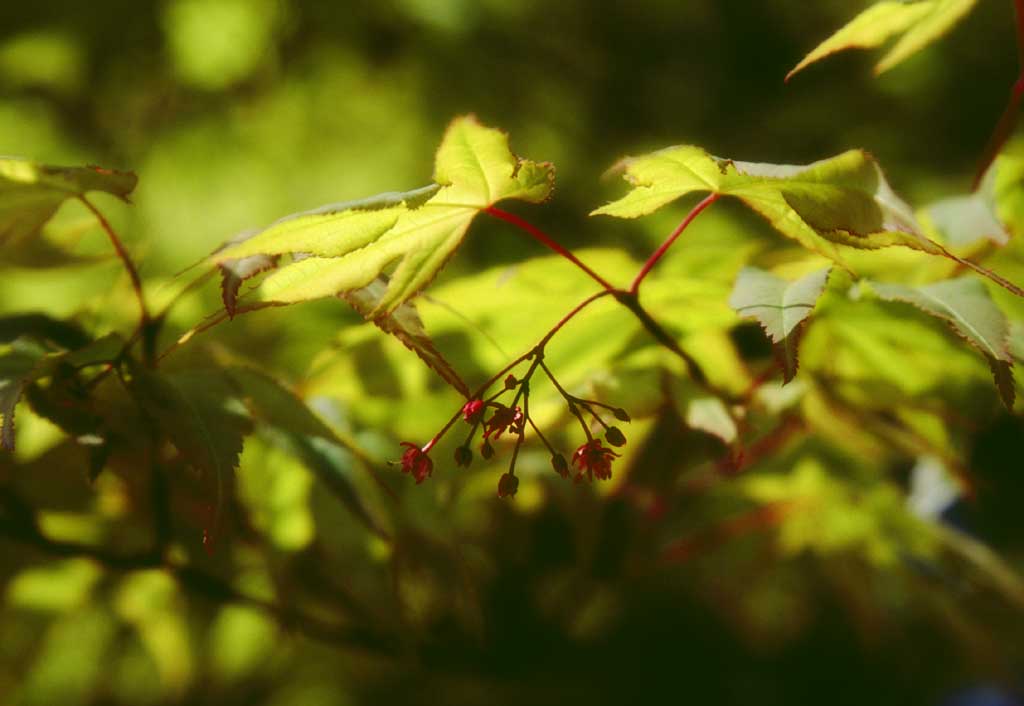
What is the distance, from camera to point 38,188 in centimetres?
44

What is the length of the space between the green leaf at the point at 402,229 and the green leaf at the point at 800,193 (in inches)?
1.8

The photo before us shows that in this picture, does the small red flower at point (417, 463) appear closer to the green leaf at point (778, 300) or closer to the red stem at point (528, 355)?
the red stem at point (528, 355)

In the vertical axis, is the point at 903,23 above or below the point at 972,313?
above

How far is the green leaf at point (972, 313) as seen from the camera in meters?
0.38

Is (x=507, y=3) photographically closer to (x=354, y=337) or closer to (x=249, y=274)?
(x=354, y=337)

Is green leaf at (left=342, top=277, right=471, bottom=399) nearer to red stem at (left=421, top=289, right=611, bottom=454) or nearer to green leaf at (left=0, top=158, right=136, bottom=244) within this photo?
red stem at (left=421, top=289, right=611, bottom=454)

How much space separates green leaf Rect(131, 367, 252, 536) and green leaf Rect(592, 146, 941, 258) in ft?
0.74

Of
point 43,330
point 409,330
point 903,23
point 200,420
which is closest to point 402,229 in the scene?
point 409,330

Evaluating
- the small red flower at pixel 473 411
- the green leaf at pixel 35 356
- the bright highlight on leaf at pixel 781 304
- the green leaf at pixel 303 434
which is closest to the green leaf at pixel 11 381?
the green leaf at pixel 35 356

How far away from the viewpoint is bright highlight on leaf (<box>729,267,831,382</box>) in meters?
0.39

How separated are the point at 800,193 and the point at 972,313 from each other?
0.38ft

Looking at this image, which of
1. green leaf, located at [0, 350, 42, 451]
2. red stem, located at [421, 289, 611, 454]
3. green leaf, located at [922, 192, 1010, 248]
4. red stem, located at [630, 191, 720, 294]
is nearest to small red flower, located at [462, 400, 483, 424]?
red stem, located at [421, 289, 611, 454]

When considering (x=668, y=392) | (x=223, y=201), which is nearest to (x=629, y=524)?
(x=668, y=392)

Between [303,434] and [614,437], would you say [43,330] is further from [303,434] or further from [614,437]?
[614,437]
